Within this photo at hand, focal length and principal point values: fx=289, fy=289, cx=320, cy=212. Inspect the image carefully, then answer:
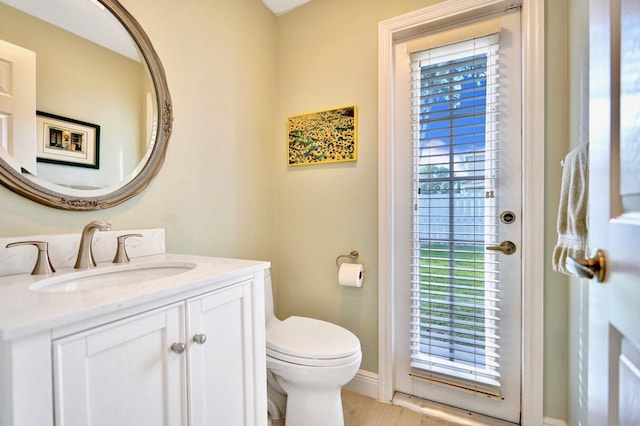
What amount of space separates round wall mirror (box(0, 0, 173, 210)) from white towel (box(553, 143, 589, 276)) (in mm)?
1583

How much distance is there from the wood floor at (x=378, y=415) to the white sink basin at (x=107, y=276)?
119cm

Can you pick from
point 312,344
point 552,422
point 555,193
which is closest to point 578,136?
point 555,193

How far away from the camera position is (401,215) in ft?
5.49

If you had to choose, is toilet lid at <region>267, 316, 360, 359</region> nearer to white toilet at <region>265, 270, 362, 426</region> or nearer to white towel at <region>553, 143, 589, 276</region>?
white toilet at <region>265, 270, 362, 426</region>

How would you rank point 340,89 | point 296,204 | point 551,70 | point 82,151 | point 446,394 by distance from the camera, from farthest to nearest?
point 296,204
point 340,89
point 446,394
point 551,70
point 82,151

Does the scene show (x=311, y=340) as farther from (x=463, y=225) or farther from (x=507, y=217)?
(x=507, y=217)

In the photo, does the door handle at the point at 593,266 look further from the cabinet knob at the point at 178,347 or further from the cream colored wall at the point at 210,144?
the cream colored wall at the point at 210,144

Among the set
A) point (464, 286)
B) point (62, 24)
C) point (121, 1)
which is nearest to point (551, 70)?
point (464, 286)

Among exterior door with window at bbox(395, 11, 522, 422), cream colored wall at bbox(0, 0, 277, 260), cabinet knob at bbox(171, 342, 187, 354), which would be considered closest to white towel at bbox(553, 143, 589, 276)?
exterior door with window at bbox(395, 11, 522, 422)

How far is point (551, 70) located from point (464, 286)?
1.10m

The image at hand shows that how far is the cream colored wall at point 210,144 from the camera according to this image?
1.20 m

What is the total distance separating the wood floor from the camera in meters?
1.48

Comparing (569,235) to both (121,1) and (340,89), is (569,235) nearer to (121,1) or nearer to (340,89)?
(340,89)

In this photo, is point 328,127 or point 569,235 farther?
point 328,127
